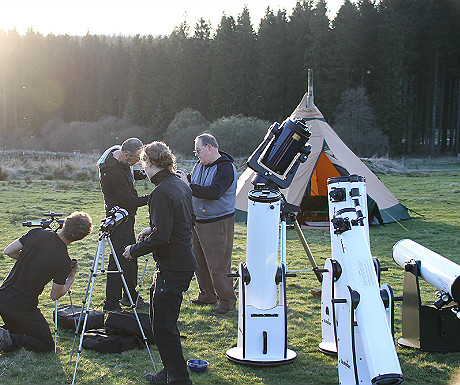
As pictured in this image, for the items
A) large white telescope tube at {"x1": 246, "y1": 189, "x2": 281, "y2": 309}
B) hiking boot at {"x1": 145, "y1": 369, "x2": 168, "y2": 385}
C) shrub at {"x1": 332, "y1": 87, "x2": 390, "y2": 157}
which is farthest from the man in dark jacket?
shrub at {"x1": 332, "y1": 87, "x2": 390, "y2": 157}

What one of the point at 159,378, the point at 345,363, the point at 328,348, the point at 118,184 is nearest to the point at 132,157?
the point at 118,184

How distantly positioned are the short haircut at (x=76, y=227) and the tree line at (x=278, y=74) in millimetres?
32072

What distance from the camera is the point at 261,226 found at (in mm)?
4414

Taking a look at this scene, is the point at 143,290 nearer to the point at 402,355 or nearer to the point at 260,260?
the point at 260,260

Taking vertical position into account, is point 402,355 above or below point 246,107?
below

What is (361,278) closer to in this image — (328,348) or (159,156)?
(328,348)

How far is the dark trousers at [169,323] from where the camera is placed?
3.83m

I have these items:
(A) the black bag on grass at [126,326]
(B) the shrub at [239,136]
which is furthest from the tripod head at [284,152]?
(B) the shrub at [239,136]

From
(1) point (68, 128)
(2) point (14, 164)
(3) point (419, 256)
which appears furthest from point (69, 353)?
(1) point (68, 128)

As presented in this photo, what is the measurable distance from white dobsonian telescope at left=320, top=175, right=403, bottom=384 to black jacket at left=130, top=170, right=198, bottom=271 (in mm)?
1107

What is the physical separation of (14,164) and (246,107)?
25301 mm

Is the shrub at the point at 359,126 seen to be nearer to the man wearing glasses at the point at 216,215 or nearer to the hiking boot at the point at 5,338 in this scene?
the man wearing glasses at the point at 216,215

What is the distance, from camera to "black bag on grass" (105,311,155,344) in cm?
493

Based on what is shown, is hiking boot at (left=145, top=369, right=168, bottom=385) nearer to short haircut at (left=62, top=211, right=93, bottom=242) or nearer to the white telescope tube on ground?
short haircut at (left=62, top=211, right=93, bottom=242)
